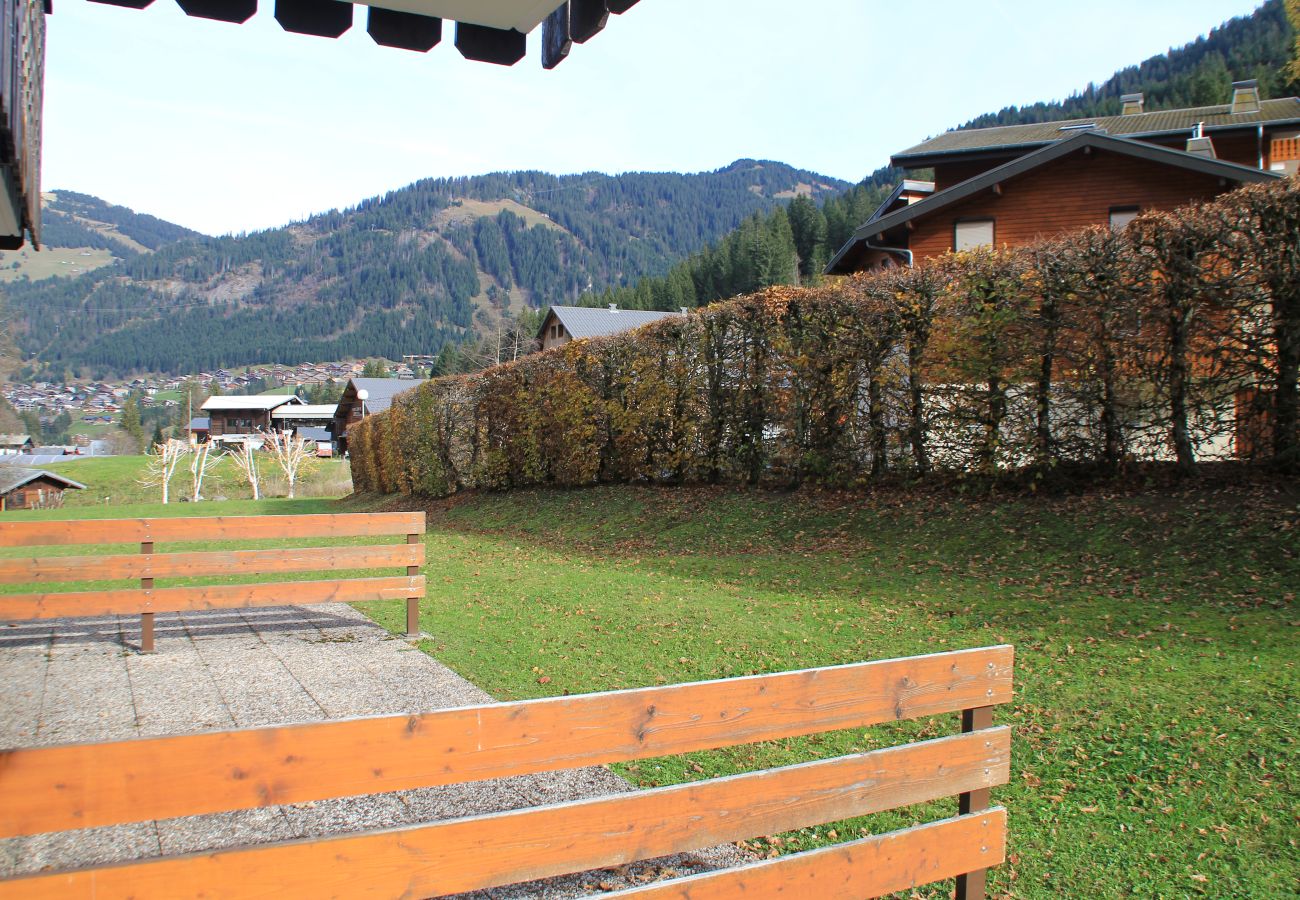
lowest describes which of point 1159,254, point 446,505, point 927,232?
point 446,505

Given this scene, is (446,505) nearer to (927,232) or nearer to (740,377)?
(740,377)

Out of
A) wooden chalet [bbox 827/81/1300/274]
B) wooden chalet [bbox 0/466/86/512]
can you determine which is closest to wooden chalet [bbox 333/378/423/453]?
wooden chalet [bbox 0/466/86/512]

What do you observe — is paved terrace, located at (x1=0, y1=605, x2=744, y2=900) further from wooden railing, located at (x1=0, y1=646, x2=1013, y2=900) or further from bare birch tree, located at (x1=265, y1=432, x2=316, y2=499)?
bare birch tree, located at (x1=265, y1=432, x2=316, y2=499)

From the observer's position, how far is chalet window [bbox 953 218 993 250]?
963 inches

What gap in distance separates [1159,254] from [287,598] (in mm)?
10325

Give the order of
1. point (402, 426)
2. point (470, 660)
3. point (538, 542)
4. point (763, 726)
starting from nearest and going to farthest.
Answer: point (763, 726) < point (470, 660) < point (538, 542) < point (402, 426)

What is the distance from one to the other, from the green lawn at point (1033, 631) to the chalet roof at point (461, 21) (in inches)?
139

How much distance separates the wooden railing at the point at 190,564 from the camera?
7227 millimetres

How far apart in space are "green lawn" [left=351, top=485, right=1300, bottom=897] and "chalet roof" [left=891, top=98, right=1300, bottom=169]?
76.9ft

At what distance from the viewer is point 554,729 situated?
249cm

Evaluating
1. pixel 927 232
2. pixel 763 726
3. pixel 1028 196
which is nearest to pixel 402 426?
pixel 927 232

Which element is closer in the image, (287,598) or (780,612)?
(287,598)

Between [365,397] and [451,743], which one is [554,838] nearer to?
[451,743]

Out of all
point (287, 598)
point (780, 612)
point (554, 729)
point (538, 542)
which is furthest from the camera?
point (538, 542)
